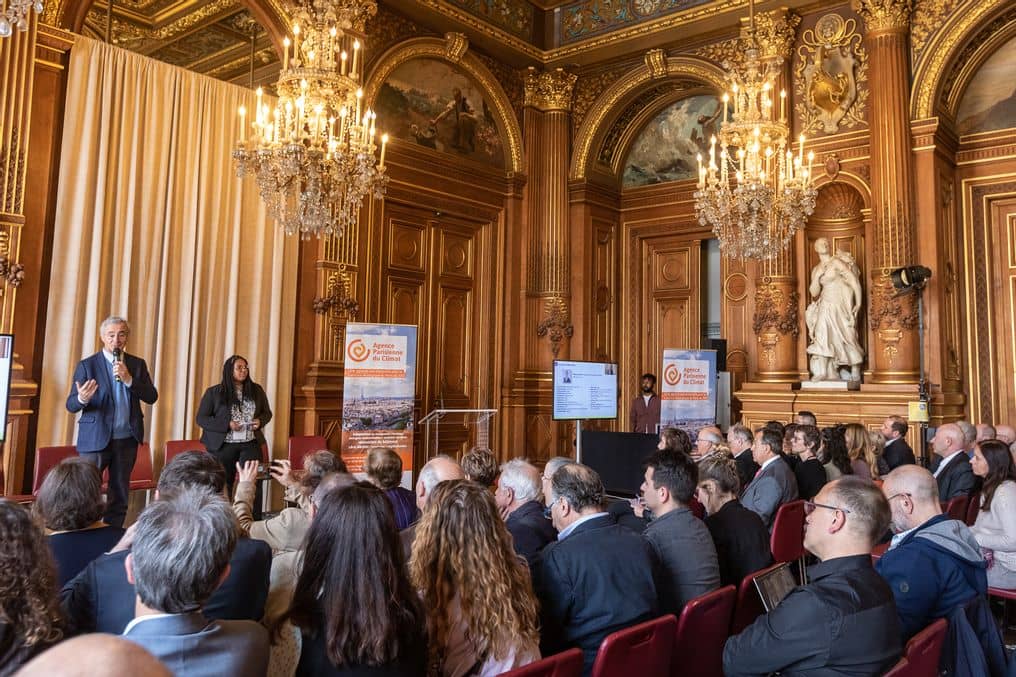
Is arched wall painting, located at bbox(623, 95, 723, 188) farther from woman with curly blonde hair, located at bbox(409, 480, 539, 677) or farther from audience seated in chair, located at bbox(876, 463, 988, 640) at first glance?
woman with curly blonde hair, located at bbox(409, 480, 539, 677)

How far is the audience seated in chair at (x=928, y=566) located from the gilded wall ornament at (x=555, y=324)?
24.3ft

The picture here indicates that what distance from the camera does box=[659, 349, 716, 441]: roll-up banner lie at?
8609 millimetres

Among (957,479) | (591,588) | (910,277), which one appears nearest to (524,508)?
(591,588)

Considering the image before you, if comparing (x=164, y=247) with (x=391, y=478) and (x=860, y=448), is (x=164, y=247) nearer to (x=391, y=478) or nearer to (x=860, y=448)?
(x=391, y=478)

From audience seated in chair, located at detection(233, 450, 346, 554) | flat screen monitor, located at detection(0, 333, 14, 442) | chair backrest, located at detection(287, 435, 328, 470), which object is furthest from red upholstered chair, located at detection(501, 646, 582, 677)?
chair backrest, located at detection(287, 435, 328, 470)

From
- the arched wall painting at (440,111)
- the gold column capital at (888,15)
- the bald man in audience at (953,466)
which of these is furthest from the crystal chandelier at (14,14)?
the gold column capital at (888,15)

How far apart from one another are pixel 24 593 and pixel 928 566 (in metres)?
Answer: 2.59

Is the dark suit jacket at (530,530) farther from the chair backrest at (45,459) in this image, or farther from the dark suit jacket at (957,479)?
the chair backrest at (45,459)

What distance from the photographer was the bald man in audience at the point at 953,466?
4.77 m

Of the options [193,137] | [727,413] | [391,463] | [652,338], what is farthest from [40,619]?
[652,338]

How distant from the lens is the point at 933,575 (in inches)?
100

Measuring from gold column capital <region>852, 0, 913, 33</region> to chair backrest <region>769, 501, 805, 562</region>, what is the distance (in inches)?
245

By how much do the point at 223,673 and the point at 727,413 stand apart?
8387mm

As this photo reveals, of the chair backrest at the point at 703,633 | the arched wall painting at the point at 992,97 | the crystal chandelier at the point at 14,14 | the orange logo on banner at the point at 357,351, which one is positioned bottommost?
→ the chair backrest at the point at 703,633
